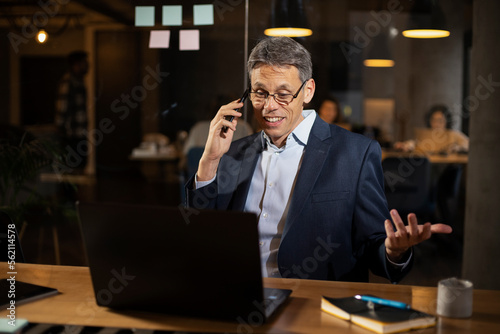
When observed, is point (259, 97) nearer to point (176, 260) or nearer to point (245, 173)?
point (245, 173)

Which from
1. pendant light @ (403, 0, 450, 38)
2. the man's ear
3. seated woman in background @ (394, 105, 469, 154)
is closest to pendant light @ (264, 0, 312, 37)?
the man's ear

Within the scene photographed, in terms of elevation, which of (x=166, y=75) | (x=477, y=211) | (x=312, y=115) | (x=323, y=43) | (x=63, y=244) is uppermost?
(x=323, y=43)

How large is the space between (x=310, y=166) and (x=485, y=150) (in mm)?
1834

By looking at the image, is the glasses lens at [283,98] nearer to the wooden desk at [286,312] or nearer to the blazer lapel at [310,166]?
the blazer lapel at [310,166]

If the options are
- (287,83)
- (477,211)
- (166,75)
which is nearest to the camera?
(287,83)

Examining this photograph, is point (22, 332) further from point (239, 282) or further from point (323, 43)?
point (323, 43)

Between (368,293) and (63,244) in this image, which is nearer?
(368,293)

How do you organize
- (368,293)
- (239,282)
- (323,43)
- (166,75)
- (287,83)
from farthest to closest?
(323,43)
(166,75)
(287,83)
(368,293)
(239,282)

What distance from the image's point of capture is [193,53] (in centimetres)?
386

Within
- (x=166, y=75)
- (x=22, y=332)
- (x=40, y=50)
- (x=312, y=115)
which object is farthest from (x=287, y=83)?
(x=40, y=50)

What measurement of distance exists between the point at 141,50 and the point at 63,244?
7.30 ft

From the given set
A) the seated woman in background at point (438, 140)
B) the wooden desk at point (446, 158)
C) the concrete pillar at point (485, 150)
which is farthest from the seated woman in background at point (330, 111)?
the concrete pillar at point (485, 150)

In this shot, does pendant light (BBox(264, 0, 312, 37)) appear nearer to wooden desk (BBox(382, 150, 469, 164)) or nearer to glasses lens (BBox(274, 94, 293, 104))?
glasses lens (BBox(274, 94, 293, 104))

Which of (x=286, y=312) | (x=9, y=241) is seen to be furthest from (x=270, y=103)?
(x=9, y=241)
